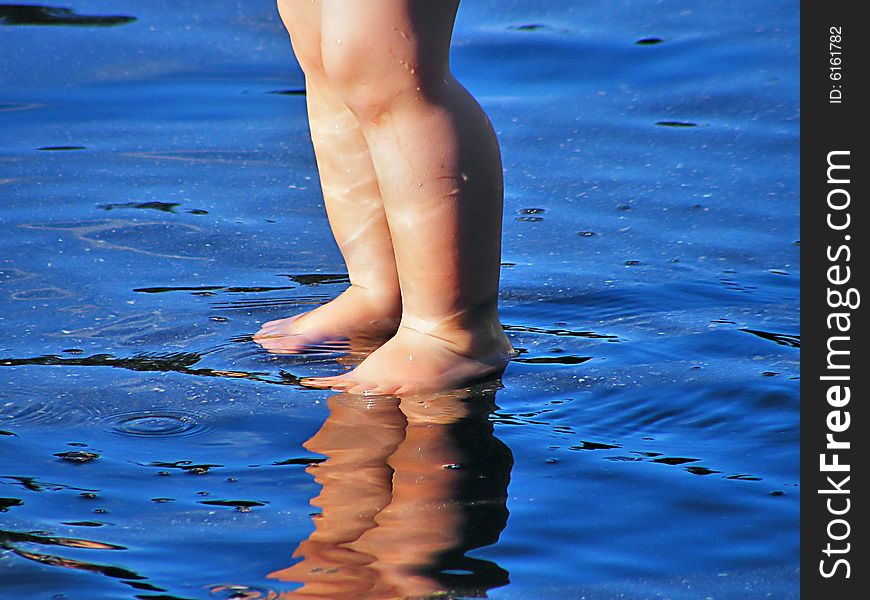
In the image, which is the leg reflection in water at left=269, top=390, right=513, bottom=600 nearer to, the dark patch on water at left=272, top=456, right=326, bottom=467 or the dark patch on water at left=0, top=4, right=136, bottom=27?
the dark patch on water at left=272, top=456, right=326, bottom=467

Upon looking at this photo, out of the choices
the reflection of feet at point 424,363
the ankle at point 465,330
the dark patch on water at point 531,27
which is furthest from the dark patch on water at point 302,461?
the dark patch on water at point 531,27

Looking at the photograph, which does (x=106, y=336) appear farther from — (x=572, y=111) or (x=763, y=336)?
(x=572, y=111)

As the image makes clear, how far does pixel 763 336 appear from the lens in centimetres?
197

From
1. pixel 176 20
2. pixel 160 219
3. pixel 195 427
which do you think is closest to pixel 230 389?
pixel 195 427

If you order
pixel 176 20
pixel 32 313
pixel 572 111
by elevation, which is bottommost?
pixel 32 313

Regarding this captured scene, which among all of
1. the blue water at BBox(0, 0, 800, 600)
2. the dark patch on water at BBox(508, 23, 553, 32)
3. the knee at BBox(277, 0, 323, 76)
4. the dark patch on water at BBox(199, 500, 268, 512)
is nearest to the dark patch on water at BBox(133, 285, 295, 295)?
the blue water at BBox(0, 0, 800, 600)

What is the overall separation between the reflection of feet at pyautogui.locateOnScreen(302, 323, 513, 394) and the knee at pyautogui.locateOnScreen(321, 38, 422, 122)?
13.0 inches

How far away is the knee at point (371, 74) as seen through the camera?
1.75 metres

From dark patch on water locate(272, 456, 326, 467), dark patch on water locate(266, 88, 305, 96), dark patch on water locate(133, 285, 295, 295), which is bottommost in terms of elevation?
dark patch on water locate(272, 456, 326, 467)

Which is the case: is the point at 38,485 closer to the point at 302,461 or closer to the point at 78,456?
the point at 78,456

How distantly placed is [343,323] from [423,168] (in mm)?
367

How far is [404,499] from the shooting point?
4.85 feet

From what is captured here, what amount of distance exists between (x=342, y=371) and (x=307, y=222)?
2.43 feet

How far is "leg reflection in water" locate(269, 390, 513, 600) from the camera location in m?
1.31
